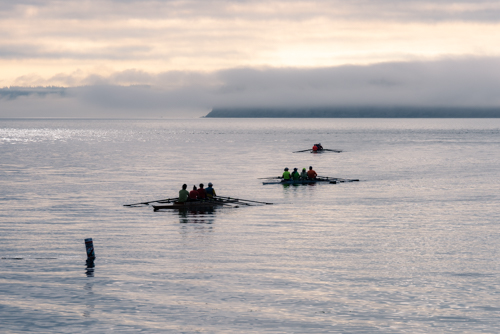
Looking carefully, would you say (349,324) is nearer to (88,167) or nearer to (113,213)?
(113,213)

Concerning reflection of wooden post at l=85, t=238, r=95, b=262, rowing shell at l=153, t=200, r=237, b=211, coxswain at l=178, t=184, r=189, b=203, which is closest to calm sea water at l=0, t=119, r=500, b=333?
reflection of wooden post at l=85, t=238, r=95, b=262

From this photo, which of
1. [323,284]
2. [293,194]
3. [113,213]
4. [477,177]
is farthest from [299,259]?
[477,177]

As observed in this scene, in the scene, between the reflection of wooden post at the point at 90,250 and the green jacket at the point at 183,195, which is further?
the green jacket at the point at 183,195

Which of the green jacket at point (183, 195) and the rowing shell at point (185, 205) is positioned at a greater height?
the green jacket at point (183, 195)

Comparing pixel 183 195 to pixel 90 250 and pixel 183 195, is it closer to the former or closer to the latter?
pixel 183 195

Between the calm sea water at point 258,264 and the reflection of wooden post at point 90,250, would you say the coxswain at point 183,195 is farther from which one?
the reflection of wooden post at point 90,250

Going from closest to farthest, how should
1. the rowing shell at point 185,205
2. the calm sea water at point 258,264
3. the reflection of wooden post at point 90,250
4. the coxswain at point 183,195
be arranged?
the calm sea water at point 258,264, the reflection of wooden post at point 90,250, the coxswain at point 183,195, the rowing shell at point 185,205

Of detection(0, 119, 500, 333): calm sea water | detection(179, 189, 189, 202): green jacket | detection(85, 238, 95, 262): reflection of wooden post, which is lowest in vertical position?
detection(0, 119, 500, 333): calm sea water

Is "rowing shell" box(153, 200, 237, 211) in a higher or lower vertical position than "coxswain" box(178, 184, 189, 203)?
lower

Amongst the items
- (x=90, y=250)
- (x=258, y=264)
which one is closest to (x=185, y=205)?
(x=90, y=250)

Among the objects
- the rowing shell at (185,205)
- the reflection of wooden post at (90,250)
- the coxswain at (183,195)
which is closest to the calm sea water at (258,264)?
the reflection of wooden post at (90,250)

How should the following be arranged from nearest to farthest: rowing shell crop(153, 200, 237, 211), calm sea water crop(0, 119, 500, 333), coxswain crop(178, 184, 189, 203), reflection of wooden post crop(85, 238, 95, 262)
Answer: calm sea water crop(0, 119, 500, 333) < reflection of wooden post crop(85, 238, 95, 262) < coxswain crop(178, 184, 189, 203) < rowing shell crop(153, 200, 237, 211)

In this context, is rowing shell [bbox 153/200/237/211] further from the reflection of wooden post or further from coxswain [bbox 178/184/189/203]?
the reflection of wooden post

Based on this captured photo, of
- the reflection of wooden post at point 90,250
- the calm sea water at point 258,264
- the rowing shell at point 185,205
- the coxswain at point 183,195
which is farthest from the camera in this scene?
the rowing shell at point 185,205
